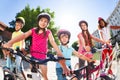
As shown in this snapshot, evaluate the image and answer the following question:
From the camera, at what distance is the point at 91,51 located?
3145mm

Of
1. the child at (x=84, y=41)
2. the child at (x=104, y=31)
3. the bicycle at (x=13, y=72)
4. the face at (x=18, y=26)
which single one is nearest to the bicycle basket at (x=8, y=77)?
the bicycle at (x=13, y=72)

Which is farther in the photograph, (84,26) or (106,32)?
(106,32)

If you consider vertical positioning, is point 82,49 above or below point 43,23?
below

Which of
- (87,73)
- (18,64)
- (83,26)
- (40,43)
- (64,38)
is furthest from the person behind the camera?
(83,26)

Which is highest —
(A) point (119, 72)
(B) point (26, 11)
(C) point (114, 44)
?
(B) point (26, 11)

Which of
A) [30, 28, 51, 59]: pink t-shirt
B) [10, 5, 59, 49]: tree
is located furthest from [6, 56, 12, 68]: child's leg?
[10, 5, 59, 49]: tree

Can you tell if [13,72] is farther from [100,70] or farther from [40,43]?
[100,70]

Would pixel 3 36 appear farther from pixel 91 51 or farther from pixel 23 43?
pixel 91 51

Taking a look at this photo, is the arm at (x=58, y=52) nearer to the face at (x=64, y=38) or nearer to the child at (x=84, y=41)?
the face at (x=64, y=38)

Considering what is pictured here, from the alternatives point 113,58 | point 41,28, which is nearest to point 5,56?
point 41,28

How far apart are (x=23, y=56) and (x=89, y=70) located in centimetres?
65

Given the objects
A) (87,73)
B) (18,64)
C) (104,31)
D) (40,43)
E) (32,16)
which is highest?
(32,16)

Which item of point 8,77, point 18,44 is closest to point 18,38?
point 18,44

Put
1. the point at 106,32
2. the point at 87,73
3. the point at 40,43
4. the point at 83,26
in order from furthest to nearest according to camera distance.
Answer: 1. the point at 106,32
2. the point at 83,26
3. the point at 87,73
4. the point at 40,43
